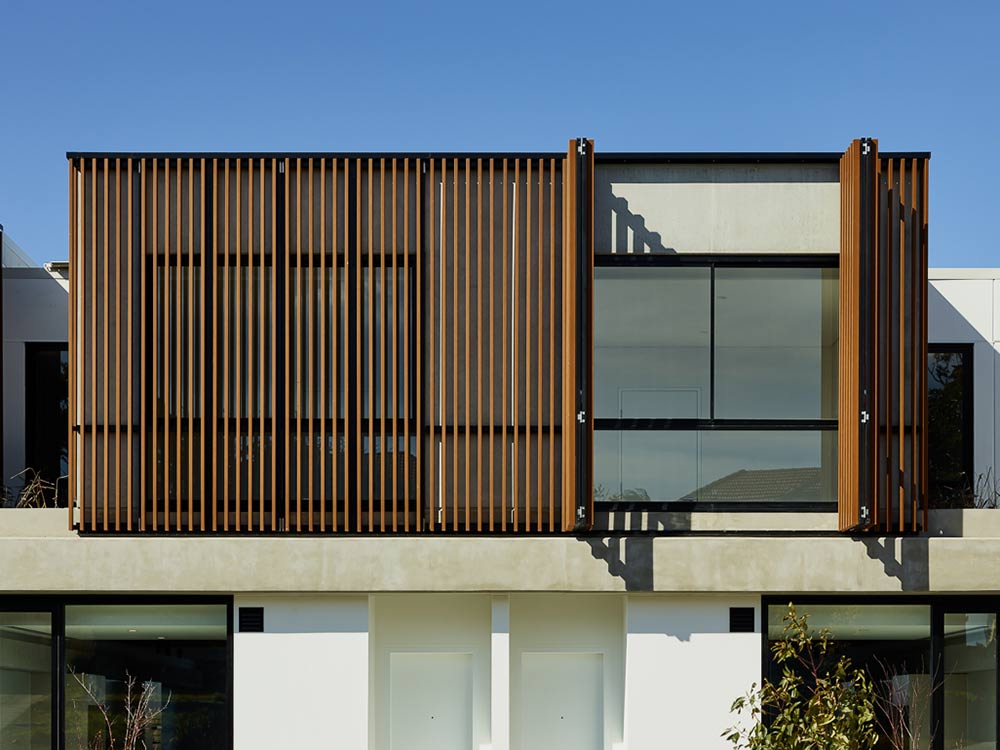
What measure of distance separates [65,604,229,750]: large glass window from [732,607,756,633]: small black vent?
5.50 m

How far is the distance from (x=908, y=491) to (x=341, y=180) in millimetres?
6915

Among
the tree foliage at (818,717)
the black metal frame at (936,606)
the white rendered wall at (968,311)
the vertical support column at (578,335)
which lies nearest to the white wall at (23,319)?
the vertical support column at (578,335)

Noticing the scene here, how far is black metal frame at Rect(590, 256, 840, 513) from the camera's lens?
1268 centimetres

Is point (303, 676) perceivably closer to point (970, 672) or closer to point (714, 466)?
point (714, 466)

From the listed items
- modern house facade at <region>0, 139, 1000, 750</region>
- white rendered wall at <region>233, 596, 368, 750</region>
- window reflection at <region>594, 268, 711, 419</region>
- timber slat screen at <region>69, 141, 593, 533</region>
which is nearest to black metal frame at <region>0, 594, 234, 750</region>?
modern house facade at <region>0, 139, 1000, 750</region>

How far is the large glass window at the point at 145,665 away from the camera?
12.7 meters

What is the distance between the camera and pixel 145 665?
41.9ft

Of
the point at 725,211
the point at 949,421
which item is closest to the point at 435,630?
the point at 725,211

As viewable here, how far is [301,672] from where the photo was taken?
490 inches

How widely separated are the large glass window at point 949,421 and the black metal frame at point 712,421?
2723 mm

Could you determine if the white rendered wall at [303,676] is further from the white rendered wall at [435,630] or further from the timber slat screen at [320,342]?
the timber slat screen at [320,342]

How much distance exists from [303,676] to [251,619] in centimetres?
83

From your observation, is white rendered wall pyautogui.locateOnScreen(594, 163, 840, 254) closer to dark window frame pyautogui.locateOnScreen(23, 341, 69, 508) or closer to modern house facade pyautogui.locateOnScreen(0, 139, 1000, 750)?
modern house facade pyautogui.locateOnScreen(0, 139, 1000, 750)

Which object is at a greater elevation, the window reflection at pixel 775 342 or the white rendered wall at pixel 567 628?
the window reflection at pixel 775 342
